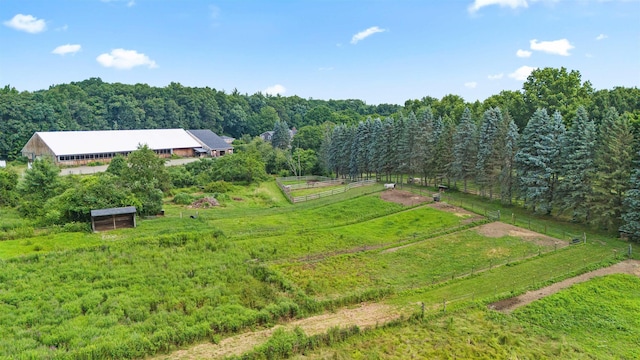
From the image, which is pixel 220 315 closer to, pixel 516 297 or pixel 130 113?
pixel 516 297

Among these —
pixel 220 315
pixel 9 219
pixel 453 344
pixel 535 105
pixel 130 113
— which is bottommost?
pixel 453 344

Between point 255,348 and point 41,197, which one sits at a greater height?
point 41,197

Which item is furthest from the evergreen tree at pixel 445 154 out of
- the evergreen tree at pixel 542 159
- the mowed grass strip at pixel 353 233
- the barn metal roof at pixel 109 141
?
the barn metal roof at pixel 109 141

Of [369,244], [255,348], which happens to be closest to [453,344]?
[255,348]

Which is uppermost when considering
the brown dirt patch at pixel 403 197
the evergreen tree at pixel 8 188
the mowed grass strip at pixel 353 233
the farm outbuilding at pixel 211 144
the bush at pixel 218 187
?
the farm outbuilding at pixel 211 144

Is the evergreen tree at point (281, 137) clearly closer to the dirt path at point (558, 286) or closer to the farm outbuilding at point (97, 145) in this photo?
the farm outbuilding at point (97, 145)
